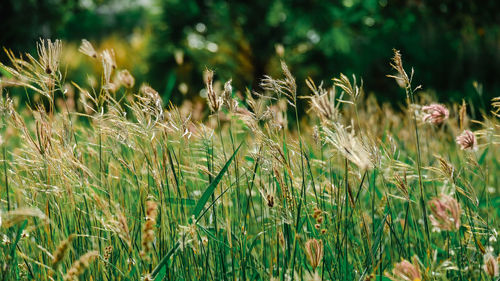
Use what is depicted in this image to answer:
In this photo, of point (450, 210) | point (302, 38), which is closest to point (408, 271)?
point (450, 210)

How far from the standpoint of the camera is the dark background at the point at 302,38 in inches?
238

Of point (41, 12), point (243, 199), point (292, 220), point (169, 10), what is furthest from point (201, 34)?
point (292, 220)

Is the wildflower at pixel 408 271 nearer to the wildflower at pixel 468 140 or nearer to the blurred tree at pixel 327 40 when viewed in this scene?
the wildflower at pixel 468 140

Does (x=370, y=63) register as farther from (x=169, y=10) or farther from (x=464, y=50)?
(x=169, y=10)

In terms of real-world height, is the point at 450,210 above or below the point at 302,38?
below

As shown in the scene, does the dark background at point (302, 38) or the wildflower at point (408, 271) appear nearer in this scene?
the wildflower at point (408, 271)

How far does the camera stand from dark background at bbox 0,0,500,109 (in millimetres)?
6043

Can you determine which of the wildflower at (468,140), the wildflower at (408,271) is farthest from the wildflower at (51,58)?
the wildflower at (468,140)

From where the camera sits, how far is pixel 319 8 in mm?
7008

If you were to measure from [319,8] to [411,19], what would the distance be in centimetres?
142

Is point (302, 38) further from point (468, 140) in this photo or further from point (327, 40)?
point (468, 140)

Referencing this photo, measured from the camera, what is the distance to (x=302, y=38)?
852 centimetres

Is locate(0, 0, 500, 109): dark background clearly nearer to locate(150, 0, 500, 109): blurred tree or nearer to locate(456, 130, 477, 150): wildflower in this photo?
locate(150, 0, 500, 109): blurred tree

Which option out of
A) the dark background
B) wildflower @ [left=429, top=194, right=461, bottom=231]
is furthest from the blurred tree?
wildflower @ [left=429, top=194, right=461, bottom=231]
